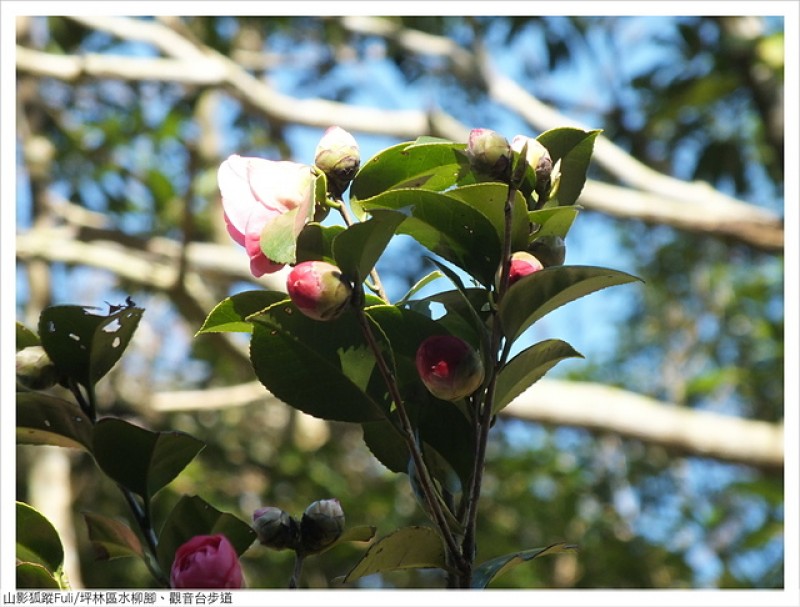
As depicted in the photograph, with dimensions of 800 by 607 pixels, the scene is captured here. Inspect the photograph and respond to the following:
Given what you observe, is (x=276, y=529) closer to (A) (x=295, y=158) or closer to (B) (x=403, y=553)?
(B) (x=403, y=553)

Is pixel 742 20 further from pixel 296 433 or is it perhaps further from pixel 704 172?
pixel 296 433

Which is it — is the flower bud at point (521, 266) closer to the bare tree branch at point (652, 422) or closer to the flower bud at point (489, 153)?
the flower bud at point (489, 153)

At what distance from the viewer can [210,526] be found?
514 mm

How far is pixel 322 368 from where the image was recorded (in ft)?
1.55

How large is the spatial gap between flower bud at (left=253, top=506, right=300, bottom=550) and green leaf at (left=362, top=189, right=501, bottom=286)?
15cm

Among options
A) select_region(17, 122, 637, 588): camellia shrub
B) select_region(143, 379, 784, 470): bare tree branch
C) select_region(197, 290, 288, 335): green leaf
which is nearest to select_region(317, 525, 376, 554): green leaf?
select_region(17, 122, 637, 588): camellia shrub

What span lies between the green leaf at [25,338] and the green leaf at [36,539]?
9 cm

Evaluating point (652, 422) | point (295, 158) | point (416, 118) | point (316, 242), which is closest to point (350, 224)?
point (316, 242)

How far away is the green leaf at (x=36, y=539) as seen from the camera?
51 cm

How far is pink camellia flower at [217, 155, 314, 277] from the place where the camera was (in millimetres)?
443

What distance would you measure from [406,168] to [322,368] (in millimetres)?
104

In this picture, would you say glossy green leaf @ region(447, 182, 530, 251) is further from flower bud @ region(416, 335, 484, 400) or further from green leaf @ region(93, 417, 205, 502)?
green leaf @ region(93, 417, 205, 502)

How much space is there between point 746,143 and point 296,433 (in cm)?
192

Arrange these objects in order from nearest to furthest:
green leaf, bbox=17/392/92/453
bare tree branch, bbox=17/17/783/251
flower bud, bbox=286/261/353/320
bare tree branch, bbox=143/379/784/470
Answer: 1. flower bud, bbox=286/261/353/320
2. green leaf, bbox=17/392/92/453
3. bare tree branch, bbox=143/379/784/470
4. bare tree branch, bbox=17/17/783/251
